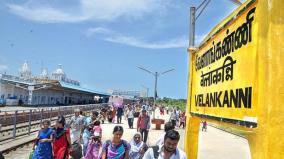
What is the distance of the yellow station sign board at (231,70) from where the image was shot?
311 centimetres

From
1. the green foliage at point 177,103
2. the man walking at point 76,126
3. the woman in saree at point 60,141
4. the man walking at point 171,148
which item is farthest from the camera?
the green foliage at point 177,103

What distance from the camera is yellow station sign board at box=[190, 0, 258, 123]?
3.11 meters

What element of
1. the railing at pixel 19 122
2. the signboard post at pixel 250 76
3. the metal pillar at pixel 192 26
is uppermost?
the metal pillar at pixel 192 26

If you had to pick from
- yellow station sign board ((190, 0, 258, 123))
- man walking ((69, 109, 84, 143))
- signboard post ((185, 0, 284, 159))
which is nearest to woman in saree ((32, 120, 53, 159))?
man walking ((69, 109, 84, 143))

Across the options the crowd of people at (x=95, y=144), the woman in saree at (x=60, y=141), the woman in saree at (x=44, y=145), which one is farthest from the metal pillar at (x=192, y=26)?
the woman in saree at (x=44, y=145)

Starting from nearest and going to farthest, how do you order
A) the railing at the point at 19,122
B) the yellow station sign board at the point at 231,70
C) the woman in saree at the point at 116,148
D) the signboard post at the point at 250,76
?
the signboard post at the point at 250,76 < the yellow station sign board at the point at 231,70 < the woman in saree at the point at 116,148 < the railing at the point at 19,122

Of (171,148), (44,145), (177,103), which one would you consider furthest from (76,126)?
(177,103)

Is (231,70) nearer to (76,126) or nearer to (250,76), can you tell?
(250,76)

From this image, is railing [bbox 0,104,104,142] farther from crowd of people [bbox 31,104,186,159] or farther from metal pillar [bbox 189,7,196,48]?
metal pillar [bbox 189,7,196,48]

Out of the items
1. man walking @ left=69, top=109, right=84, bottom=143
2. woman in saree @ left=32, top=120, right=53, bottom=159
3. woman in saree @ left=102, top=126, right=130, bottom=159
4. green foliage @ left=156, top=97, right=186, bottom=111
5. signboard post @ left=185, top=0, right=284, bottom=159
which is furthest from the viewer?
green foliage @ left=156, top=97, right=186, bottom=111

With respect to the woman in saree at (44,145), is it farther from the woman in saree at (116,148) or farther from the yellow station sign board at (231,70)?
the yellow station sign board at (231,70)

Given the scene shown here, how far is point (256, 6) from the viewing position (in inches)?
122

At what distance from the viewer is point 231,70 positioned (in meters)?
3.64

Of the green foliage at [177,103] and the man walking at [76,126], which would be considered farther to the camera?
the green foliage at [177,103]
